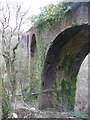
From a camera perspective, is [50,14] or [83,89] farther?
[83,89]

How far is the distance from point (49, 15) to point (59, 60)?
1526 mm

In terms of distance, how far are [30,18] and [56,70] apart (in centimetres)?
159

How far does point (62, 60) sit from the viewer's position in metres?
7.45

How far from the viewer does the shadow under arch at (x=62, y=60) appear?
21.6 ft

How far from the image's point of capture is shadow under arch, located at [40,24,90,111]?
6584 mm

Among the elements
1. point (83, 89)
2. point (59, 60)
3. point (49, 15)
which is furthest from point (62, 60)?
point (83, 89)

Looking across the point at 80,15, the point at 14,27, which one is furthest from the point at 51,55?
the point at 80,15

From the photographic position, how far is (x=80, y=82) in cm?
934

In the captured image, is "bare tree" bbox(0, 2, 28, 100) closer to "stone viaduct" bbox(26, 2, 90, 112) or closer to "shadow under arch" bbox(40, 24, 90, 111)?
"stone viaduct" bbox(26, 2, 90, 112)

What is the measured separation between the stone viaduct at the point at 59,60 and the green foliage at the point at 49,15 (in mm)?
125

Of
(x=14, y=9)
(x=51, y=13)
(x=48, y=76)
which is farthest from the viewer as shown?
(x=48, y=76)

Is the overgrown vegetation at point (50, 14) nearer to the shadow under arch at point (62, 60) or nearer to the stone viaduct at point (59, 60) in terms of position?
the stone viaduct at point (59, 60)

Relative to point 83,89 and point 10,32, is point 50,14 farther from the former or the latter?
point 83,89

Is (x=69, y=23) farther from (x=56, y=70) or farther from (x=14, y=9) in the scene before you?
(x=56, y=70)
